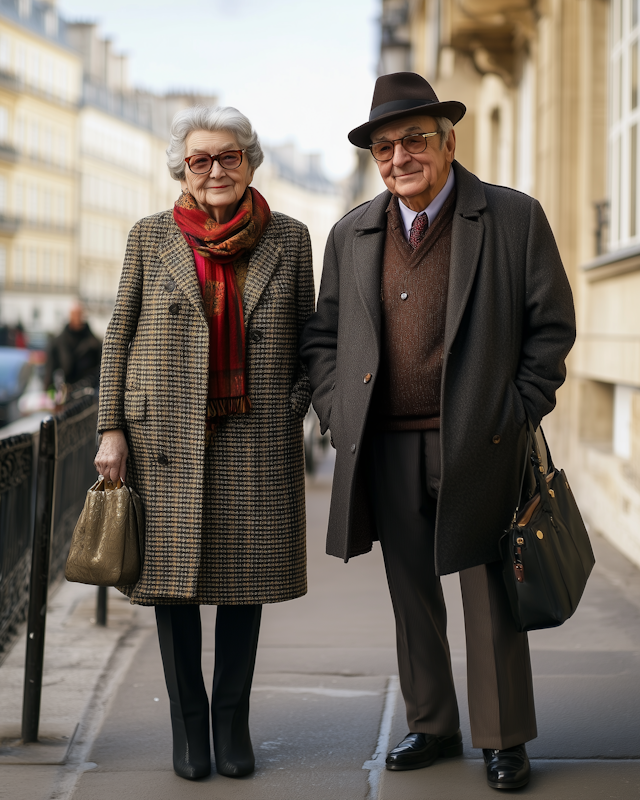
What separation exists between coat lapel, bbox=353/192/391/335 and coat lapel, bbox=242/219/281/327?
264mm

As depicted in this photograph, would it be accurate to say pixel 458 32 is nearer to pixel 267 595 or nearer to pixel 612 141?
pixel 612 141

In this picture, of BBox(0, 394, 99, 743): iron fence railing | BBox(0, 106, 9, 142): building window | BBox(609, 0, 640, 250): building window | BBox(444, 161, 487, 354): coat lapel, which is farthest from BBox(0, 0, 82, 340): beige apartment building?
BBox(444, 161, 487, 354): coat lapel

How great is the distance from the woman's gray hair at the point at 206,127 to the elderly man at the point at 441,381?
337mm

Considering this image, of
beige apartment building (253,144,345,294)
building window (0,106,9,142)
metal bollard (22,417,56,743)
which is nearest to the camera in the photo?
metal bollard (22,417,56,743)

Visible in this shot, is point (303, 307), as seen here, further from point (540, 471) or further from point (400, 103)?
point (540, 471)

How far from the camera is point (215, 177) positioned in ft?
10.7

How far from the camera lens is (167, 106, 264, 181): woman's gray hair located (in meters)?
3.28

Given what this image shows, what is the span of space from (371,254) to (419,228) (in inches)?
6.5

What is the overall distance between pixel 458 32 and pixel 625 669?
824 cm

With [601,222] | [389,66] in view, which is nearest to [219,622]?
[601,222]

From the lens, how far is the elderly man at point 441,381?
10.3 feet

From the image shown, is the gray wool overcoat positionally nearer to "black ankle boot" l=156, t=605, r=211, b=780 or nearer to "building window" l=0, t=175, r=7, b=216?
"black ankle boot" l=156, t=605, r=211, b=780

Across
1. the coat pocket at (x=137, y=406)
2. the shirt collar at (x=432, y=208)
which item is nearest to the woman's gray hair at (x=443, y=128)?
the shirt collar at (x=432, y=208)

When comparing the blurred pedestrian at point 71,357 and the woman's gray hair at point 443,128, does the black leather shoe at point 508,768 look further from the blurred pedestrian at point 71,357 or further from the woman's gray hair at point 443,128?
the blurred pedestrian at point 71,357
